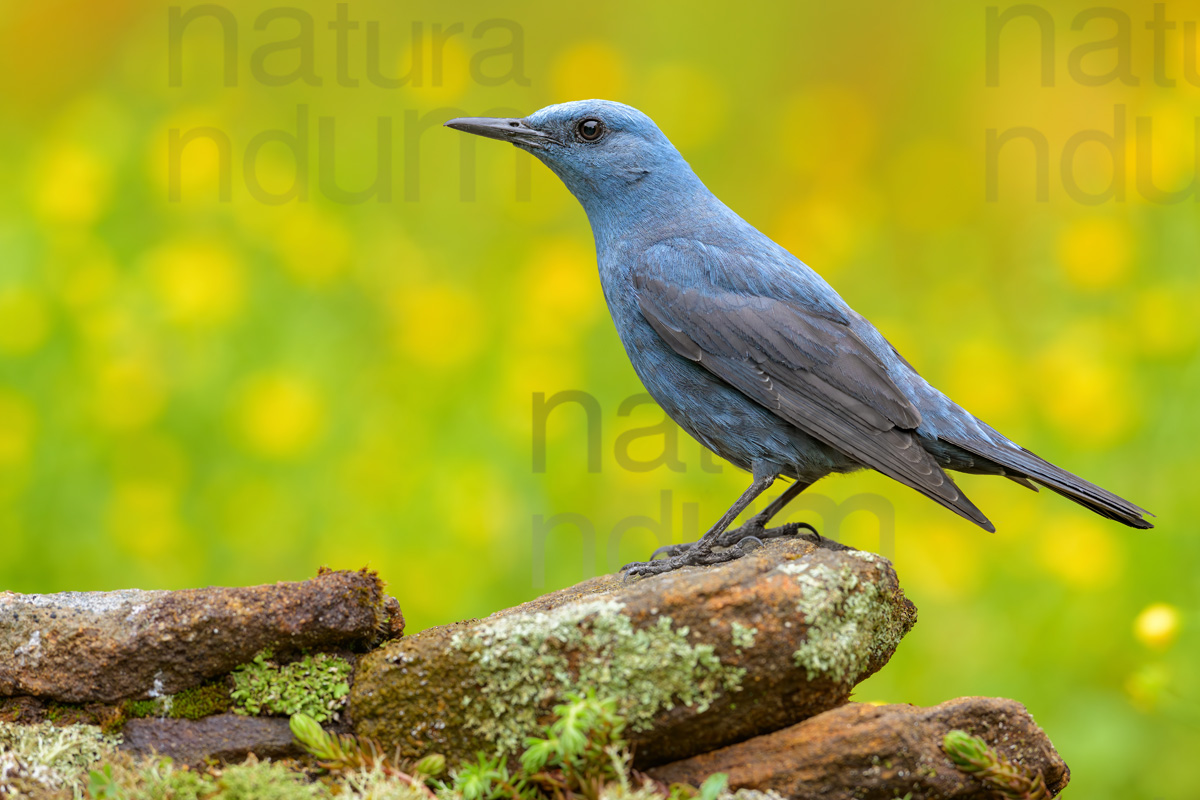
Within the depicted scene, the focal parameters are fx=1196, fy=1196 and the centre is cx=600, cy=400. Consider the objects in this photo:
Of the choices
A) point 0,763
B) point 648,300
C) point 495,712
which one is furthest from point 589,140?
point 0,763

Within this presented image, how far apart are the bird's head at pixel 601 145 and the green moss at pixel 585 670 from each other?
2.59 m

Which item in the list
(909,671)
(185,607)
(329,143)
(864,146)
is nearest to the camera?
(185,607)

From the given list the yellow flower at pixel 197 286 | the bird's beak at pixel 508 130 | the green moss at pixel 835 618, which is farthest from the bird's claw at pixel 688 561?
the yellow flower at pixel 197 286

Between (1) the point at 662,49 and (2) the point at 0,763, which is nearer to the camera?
(2) the point at 0,763

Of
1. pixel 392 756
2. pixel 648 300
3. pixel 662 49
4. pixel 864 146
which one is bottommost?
pixel 392 756

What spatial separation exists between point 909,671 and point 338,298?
13.1 ft

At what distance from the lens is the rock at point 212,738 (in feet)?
11.7

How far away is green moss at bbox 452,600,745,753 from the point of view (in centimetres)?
341

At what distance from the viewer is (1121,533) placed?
6484mm

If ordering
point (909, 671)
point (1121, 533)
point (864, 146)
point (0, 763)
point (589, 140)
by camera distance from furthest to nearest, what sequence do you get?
point (864, 146) < point (1121, 533) < point (909, 671) < point (589, 140) < point (0, 763)

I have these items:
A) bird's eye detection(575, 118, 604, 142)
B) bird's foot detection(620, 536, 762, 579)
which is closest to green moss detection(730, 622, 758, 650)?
bird's foot detection(620, 536, 762, 579)

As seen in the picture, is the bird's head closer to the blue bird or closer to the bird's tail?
the blue bird

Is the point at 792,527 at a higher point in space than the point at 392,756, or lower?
higher

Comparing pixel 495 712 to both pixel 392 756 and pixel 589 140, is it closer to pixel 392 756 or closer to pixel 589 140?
pixel 392 756
